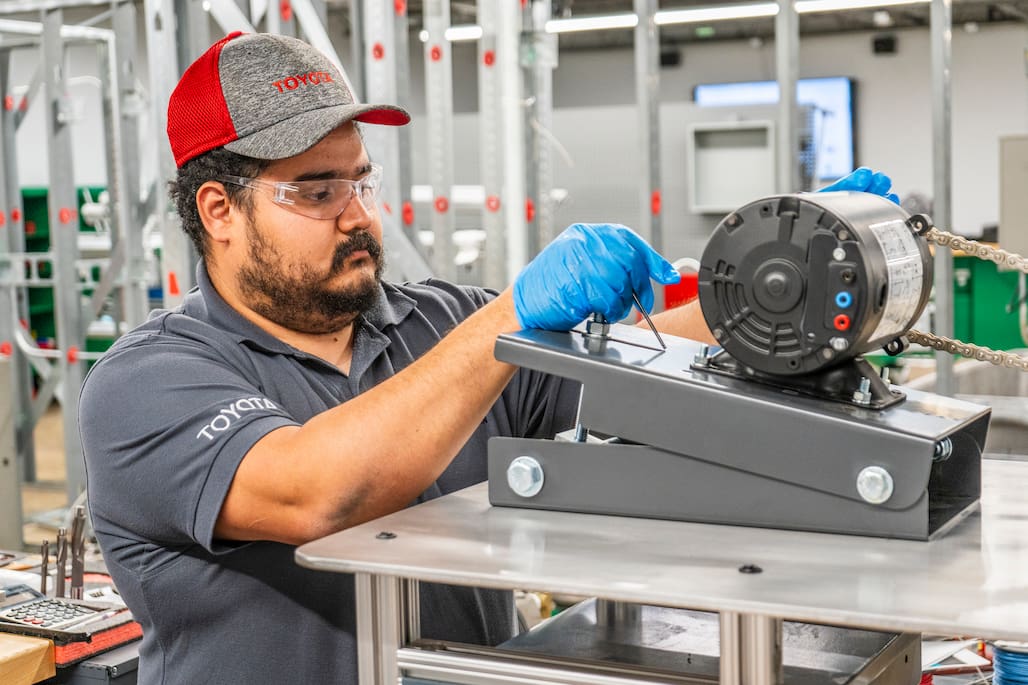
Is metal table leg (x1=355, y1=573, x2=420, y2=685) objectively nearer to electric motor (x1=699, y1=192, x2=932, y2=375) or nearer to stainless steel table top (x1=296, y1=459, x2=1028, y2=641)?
stainless steel table top (x1=296, y1=459, x2=1028, y2=641)

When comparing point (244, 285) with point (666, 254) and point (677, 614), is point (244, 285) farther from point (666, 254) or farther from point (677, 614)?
point (666, 254)

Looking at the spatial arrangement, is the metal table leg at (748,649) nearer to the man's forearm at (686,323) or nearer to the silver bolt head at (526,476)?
the silver bolt head at (526,476)

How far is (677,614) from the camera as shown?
3.72 feet

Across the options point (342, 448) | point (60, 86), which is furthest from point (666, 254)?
point (342, 448)

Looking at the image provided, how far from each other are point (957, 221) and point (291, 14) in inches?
356

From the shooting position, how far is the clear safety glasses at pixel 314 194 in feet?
4.52

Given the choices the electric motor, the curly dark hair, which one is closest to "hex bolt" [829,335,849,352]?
the electric motor

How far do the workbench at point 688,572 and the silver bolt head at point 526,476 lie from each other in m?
0.02

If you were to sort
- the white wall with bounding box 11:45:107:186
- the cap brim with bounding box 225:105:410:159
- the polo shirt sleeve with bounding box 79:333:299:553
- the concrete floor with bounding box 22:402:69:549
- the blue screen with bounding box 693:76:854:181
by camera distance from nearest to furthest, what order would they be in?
1. the polo shirt sleeve with bounding box 79:333:299:553
2. the cap brim with bounding box 225:105:410:159
3. the concrete floor with bounding box 22:402:69:549
4. the white wall with bounding box 11:45:107:186
5. the blue screen with bounding box 693:76:854:181

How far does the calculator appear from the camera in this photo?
5.69ft

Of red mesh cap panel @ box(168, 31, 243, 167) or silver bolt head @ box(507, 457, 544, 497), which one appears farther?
red mesh cap panel @ box(168, 31, 243, 167)

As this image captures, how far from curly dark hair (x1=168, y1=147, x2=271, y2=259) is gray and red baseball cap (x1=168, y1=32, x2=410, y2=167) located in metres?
0.02

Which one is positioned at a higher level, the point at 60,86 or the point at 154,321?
the point at 60,86

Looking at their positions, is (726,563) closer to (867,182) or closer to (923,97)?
(867,182)
